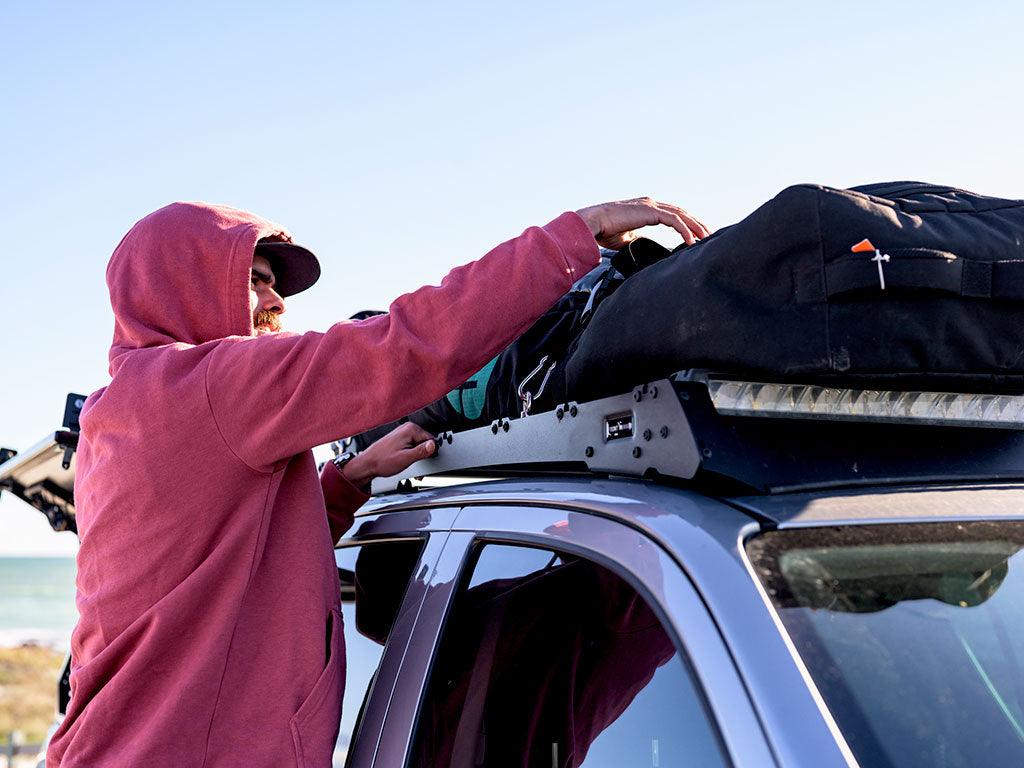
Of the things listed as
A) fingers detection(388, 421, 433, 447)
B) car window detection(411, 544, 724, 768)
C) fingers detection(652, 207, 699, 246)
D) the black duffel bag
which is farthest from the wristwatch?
the black duffel bag

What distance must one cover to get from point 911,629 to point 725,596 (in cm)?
37

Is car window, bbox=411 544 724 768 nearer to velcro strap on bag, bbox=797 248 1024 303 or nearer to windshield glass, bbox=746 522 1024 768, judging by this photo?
windshield glass, bbox=746 522 1024 768

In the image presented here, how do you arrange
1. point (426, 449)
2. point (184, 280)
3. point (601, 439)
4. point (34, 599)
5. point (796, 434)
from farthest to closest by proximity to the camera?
point (34, 599)
point (426, 449)
point (184, 280)
point (601, 439)
point (796, 434)

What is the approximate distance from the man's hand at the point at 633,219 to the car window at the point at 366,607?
0.75m

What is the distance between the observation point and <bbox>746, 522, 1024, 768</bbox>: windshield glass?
1440 mm

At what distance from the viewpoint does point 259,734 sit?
2012 mm

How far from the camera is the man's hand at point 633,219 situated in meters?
2.18

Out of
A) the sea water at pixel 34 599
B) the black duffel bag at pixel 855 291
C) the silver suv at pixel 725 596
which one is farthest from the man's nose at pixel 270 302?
the sea water at pixel 34 599

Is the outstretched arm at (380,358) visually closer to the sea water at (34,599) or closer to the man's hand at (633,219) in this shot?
the man's hand at (633,219)

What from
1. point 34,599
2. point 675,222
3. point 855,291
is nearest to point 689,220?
point 675,222

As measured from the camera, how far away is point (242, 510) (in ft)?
6.94

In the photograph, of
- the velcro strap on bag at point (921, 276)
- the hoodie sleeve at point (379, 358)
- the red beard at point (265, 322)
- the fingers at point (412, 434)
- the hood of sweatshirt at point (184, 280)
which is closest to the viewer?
the velcro strap on bag at point (921, 276)

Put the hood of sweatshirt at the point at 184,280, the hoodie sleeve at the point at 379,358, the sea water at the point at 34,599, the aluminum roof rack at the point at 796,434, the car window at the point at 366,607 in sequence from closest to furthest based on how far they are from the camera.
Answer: the aluminum roof rack at the point at 796,434 < the hoodie sleeve at the point at 379,358 < the car window at the point at 366,607 < the hood of sweatshirt at the point at 184,280 < the sea water at the point at 34,599

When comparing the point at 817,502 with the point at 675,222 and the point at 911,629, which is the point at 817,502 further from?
the point at 675,222
